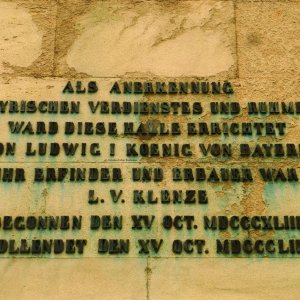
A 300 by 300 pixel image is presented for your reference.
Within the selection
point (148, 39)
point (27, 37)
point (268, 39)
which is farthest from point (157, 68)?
point (27, 37)

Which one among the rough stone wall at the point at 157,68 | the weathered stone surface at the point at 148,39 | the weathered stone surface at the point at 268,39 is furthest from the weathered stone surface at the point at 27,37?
the weathered stone surface at the point at 268,39

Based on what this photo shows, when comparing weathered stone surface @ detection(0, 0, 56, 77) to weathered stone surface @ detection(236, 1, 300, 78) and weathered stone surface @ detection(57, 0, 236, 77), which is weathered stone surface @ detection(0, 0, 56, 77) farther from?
weathered stone surface @ detection(236, 1, 300, 78)

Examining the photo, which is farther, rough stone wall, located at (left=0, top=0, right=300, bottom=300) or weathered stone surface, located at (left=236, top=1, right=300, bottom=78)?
weathered stone surface, located at (left=236, top=1, right=300, bottom=78)

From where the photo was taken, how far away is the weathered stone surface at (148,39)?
5.64m

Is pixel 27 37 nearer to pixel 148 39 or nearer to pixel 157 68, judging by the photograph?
pixel 148 39

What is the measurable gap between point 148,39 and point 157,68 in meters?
0.32

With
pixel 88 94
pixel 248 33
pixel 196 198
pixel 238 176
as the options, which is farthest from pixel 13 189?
pixel 248 33

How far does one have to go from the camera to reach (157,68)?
18.5ft

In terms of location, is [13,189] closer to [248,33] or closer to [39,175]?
[39,175]

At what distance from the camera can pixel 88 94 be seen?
18.1ft

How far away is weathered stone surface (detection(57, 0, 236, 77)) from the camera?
18.5ft

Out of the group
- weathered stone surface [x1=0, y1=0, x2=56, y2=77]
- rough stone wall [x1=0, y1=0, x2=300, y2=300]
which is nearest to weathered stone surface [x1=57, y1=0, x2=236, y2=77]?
rough stone wall [x1=0, y1=0, x2=300, y2=300]

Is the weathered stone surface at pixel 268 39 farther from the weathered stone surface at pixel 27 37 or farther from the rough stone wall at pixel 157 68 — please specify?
the weathered stone surface at pixel 27 37

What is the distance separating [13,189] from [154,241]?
1245 millimetres
